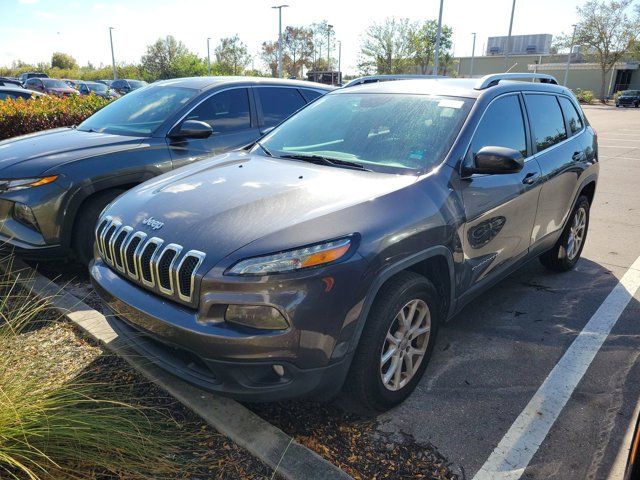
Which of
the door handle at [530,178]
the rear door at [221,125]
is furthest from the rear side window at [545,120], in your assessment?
the rear door at [221,125]

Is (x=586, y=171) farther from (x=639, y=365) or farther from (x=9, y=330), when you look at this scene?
(x=9, y=330)

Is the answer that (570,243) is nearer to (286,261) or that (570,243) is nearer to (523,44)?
(286,261)

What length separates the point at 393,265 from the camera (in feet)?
7.88

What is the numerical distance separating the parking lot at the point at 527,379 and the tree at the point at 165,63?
54.0 meters

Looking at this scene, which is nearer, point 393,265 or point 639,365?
point 393,265

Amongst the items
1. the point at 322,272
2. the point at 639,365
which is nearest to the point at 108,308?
the point at 322,272

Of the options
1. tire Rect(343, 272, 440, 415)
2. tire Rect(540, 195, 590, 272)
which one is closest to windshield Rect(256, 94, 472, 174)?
tire Rect(343, 272, 440, 415)

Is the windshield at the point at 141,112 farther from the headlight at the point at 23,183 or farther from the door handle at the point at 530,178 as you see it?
the door handle at the point at 530,178

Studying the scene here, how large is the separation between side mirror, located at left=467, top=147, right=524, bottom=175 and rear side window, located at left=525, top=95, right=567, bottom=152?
1128 millimetres

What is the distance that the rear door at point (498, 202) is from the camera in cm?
301

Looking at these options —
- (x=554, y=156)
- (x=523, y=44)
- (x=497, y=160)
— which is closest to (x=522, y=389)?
(x=497, y=160)

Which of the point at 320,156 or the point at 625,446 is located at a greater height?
the point at 320,156

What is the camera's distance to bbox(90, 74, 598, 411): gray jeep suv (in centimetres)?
215

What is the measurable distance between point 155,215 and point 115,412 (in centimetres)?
97
